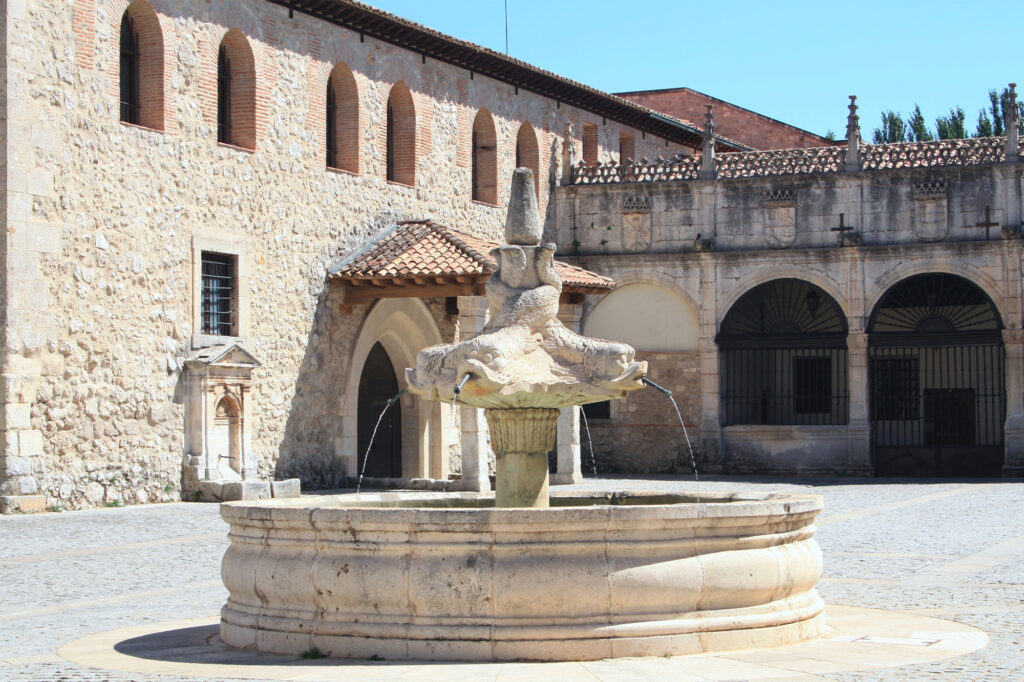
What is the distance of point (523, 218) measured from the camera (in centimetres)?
990

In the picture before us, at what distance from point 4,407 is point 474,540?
1085cm

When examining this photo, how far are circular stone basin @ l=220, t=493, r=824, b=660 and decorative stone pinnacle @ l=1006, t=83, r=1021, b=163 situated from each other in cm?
1871

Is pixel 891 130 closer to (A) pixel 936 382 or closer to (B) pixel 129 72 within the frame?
(A) pixel 936 382

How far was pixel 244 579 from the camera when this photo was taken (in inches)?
325

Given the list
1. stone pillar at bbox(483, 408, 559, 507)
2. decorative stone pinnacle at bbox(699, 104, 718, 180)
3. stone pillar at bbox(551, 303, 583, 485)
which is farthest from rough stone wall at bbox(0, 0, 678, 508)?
stone pillar at bbox(483, 408, 559, 507)

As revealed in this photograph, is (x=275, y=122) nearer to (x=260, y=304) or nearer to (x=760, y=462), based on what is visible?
(x=260, y=304)

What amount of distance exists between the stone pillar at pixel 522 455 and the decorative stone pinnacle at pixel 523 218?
119 cm

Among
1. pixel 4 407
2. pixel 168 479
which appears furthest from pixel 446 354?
pixel 168 479

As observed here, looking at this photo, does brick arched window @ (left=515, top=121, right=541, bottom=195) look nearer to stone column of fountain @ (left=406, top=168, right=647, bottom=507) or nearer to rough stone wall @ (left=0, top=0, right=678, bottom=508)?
rough stone wall @ (left=0, top=0, right=678, bottom=508)

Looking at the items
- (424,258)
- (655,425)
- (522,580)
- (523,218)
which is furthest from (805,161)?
(522,580)

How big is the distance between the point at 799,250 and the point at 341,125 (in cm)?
856

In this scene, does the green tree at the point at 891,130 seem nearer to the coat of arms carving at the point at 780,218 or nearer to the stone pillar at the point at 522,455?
the coat of arms carving at the point at 780,218

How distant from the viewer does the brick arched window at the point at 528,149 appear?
1096 inches

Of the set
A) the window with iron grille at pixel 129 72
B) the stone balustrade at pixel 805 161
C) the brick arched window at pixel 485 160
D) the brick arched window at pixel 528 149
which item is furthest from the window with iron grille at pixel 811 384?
the window with iron grille at pixel 129 72
